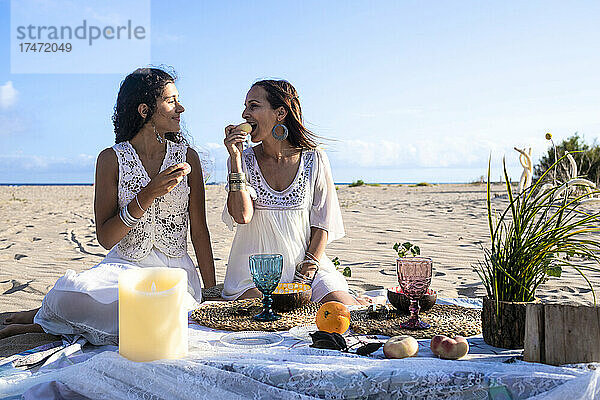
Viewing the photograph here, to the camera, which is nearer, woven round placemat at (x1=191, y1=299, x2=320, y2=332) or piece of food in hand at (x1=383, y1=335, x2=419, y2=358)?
piece of food in hand at (x1=383, y1=335, x2=419, y2=358)

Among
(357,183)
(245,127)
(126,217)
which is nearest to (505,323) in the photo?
(245,127)

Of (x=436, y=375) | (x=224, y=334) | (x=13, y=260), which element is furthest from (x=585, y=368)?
(x=13, y=260)

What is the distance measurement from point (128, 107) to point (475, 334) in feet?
8.31

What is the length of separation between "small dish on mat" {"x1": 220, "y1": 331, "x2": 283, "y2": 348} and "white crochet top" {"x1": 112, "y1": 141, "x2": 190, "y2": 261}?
4.21 ft

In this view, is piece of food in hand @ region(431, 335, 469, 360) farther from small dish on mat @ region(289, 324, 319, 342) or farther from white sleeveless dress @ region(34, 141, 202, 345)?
white sleeveless dress @ region(34, 141, 202, 345)

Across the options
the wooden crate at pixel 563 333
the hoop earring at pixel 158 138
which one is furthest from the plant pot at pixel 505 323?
the hoop earring at pixel 158 138

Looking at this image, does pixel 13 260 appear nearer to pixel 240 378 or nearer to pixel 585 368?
pixel 240 378

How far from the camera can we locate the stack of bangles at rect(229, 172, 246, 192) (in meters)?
3.37

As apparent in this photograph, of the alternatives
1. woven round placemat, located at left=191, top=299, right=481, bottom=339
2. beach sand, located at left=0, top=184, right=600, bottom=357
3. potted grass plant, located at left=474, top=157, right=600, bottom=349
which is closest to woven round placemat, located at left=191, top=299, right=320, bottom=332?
woven round placemat, located at left=191, top=299, right=481, bottom=339

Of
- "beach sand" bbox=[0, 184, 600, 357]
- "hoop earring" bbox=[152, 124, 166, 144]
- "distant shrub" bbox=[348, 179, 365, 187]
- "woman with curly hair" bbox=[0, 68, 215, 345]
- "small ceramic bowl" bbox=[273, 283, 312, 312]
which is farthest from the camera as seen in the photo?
"distant shrub" bbox=[348, 179, 365, 187]

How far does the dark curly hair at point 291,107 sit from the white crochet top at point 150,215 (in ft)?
2.63

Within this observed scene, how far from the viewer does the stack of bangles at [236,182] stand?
3.37 meters

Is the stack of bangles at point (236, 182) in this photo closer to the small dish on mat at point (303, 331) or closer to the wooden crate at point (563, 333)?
the small dish on mat at point (303, 331)

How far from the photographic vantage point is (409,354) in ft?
6.31
